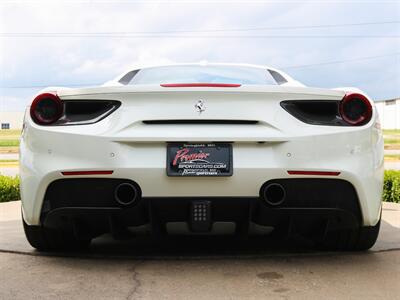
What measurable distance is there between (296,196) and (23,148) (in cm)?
167

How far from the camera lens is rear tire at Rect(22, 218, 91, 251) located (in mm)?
3435

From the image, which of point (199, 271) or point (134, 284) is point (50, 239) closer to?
point (134, 284)

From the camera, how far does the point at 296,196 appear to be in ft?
9.90

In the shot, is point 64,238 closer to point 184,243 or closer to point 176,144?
point 184,243

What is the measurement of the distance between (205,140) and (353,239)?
1.33 meters

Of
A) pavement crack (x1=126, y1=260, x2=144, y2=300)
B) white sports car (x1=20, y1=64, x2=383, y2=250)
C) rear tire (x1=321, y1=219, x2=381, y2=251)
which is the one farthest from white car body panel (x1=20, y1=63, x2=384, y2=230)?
pavement crack (x1=126, y1=260, x2=144, y2=300)

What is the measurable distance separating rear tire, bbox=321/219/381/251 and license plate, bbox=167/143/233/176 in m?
1.11

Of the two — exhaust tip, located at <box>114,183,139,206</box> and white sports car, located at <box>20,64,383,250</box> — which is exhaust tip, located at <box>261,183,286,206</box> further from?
exhaust tip, located at <box>114,183,139,206</box>

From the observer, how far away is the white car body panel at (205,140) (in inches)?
115

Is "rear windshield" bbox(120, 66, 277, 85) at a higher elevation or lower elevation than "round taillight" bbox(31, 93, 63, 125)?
higher

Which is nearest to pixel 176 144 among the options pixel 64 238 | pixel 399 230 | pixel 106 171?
pixel 106 171

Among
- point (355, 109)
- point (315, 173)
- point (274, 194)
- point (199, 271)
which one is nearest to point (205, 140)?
point (274, 194)

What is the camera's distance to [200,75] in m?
3.89

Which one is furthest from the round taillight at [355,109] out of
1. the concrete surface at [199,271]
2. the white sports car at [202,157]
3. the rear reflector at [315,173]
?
the concrete surface at [199,271]
